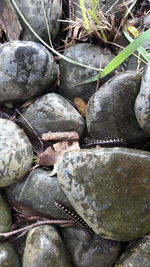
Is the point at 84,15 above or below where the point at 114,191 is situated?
above

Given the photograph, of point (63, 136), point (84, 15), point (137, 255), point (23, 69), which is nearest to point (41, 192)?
point (63, 136)

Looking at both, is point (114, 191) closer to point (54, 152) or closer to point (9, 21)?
point (54, 152)

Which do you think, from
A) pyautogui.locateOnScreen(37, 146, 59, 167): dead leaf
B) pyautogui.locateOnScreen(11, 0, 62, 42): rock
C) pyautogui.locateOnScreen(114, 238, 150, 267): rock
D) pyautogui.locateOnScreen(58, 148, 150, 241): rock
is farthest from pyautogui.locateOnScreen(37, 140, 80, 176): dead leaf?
pyautogui.locateOnScreen(11, 0, 62, 42): rock

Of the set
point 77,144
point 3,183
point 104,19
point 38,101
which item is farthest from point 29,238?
point 104,19

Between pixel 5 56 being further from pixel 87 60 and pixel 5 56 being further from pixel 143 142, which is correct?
pixel 143 142

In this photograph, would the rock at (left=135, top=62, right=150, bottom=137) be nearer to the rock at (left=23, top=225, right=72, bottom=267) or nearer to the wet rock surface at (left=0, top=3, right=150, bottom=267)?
the wet rock surface at (left=0, top=3, right=150, bottom=267)
